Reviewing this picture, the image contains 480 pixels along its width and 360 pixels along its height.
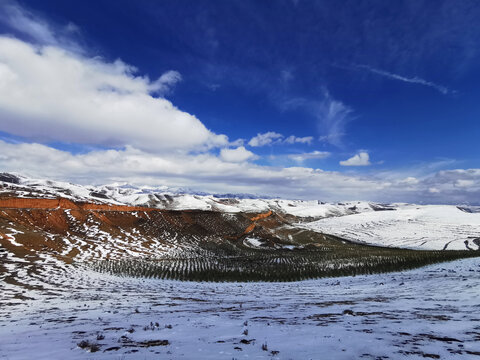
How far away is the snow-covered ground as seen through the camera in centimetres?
9550

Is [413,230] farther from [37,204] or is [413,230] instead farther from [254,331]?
[37,204]

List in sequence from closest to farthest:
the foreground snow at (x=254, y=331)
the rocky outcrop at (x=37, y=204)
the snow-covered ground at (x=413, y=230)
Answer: the foreground snow at (x=254, y=331), the rocky outcrop at (x=37, y=204), the snow-covered ground at (x=413, y=230)

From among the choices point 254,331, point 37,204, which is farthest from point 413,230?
point 37,204

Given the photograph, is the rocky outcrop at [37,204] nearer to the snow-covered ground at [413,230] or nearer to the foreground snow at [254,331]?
the foreground snow at [254,331]

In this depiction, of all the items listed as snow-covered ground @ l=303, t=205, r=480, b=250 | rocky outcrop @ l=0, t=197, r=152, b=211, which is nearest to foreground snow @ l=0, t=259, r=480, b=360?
rocky outcrop @ l=0, t=197, r=152, b=211

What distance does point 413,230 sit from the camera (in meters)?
126

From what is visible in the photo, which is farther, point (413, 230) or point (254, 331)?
point (413, 230)

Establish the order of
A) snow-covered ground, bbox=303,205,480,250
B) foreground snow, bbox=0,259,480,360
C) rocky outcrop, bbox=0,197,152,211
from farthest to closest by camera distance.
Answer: snow-covered ground, bbox=303,205,480,250, rocky outcrop, bbox=0,197,152,211, foreground snow, bbox=0,259,480,360

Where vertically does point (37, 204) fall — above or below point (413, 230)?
above

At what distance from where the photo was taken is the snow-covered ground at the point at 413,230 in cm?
9550

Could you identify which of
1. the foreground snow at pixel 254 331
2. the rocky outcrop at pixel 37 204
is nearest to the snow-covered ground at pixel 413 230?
the foreground snow at pixel 254 331

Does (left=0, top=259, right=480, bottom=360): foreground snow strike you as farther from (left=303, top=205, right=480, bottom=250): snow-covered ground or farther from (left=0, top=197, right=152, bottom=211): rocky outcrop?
(left=303, top=205, right=480, bottom=250): snow-covered ground

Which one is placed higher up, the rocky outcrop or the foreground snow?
the rocky outcrop

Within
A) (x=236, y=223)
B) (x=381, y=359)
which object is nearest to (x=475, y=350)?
(x=381, y=359)
